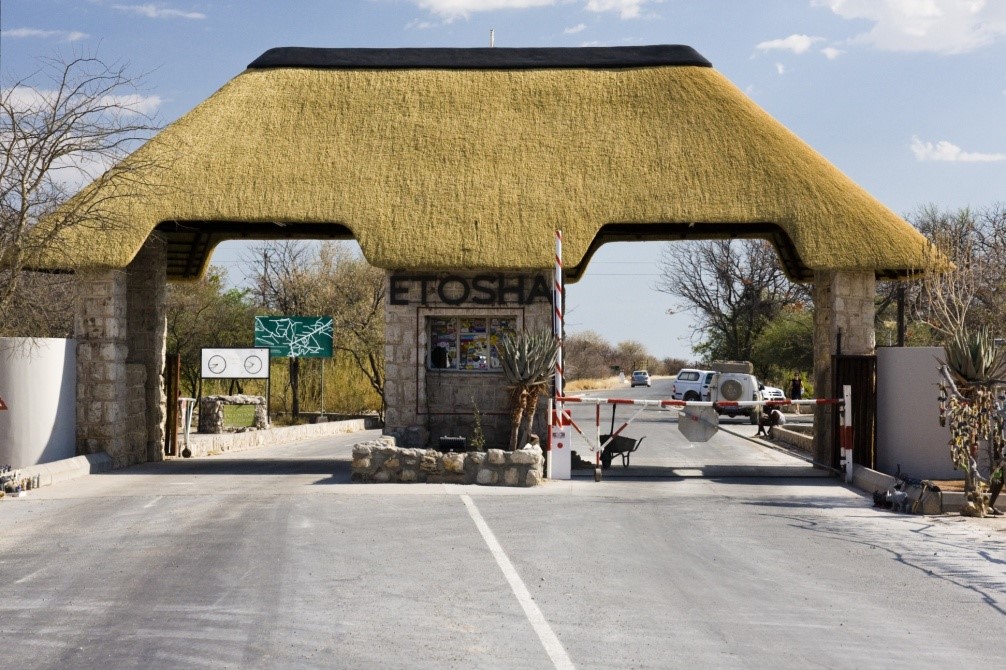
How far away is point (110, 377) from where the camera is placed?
63.4 feet

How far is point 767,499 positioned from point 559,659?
9160 millimetres

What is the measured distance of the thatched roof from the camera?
19250 mm

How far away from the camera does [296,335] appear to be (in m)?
38.2

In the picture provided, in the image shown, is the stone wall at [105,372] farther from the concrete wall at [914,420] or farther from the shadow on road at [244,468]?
the concrete wall at [914,420]

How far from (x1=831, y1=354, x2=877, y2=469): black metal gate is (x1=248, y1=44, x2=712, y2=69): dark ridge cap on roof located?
6932 mm

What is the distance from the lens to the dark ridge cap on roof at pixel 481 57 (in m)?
22.2

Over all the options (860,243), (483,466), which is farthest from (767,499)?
(860,243)

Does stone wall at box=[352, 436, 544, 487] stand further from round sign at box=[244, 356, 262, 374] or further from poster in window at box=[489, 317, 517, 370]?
round sign at box=[244, 356, 262, 374]

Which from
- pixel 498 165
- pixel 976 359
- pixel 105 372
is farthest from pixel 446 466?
pixel 976 359

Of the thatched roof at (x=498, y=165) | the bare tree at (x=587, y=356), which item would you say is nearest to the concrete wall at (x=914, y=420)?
the thatched roof at (x=498, y=165)

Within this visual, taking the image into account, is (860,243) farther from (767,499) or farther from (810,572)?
(810,572)

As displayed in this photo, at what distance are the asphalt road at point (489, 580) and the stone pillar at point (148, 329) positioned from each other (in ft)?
19.4

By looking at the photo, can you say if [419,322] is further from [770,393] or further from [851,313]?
[770,393]

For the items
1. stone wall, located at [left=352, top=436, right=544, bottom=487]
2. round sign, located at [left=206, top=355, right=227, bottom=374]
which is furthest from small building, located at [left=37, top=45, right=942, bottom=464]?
round sign, located at [left=206, top=355, right=227, bottom=374]
